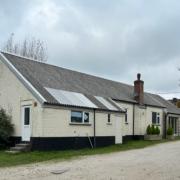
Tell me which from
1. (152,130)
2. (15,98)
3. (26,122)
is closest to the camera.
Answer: (26,122)

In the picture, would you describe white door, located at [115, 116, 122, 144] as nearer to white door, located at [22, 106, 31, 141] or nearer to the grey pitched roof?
the grey pitched roof

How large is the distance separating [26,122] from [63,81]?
586 cm

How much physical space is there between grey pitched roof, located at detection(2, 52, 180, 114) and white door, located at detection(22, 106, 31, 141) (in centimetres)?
162

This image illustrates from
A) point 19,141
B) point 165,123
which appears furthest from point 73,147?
point 165,123

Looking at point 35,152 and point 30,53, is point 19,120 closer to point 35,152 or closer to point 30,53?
point 35,152

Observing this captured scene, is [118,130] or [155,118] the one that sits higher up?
[155,118]

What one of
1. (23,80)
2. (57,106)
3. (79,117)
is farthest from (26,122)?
(79,117)

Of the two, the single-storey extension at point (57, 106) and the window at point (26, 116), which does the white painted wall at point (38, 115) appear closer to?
the single-storey extension at point (57, 106)

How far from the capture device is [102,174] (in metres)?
14.7

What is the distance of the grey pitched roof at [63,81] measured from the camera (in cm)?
2655

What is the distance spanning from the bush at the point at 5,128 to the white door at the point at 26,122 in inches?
40.1

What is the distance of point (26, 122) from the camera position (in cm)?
2558

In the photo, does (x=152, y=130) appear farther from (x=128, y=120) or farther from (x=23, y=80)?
(x=23, y=80)

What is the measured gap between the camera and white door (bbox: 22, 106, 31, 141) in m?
25.2
